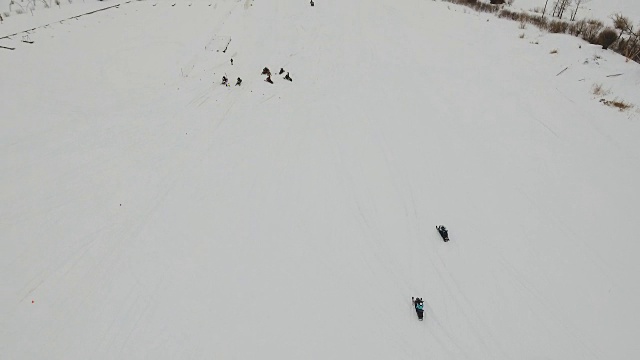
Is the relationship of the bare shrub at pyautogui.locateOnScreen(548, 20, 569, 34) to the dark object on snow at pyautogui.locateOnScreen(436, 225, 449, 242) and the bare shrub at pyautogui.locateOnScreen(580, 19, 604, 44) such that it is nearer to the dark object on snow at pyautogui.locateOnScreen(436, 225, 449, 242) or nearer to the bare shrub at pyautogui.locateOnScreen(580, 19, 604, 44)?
the bare shrub at pyautogui.locateOnScreen(580, 19, 604, 44)

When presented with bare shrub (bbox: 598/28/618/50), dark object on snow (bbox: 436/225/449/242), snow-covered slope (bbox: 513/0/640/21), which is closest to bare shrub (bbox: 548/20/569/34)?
bare shrub (bbox: 598/28/618/50)

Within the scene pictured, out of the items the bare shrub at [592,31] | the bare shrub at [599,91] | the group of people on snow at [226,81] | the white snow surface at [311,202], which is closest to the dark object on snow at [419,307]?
the white snow surface at [311,202]

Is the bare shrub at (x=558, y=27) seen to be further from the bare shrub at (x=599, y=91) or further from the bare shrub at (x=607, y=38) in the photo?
the bare shrub at (x=599, y=91)

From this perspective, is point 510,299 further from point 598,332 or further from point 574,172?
point 574,172

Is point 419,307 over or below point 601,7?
below

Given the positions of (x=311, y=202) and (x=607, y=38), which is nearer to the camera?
(x=311, y=202)

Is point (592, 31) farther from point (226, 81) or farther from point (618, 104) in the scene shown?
point (226, 81)

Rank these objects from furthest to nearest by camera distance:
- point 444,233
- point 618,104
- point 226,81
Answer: point 226,81 < point 618,104 < point 444,233

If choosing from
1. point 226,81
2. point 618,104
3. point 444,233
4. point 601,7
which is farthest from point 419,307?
point 601,7
